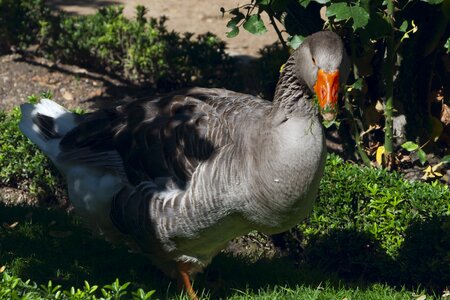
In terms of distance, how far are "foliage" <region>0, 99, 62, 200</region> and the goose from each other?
3.23 feet

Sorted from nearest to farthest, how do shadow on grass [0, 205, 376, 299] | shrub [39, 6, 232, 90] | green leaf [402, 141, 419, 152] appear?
shadow on grass [0, 205, 376, 299], green leaf [402, 141, 419, 152], shrub [39, 6, 232, 90]

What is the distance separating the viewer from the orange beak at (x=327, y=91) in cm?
499

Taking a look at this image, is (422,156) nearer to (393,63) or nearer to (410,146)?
(410,146)

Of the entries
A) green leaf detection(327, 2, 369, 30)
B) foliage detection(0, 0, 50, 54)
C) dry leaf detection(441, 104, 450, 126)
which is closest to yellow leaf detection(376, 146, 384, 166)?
dry leaf detection(441, 104, 450, 126)

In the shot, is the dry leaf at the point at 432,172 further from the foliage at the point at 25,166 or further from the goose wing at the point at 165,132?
the foliage at the point at 25,166

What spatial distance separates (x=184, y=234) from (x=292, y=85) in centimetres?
118

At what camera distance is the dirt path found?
1180cm

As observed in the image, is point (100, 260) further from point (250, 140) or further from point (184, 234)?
point (250, 140)

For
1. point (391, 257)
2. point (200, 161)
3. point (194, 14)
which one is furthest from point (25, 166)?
point (194, 14)

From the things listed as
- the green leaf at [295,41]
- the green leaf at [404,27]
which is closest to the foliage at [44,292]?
the green leaf at [295,41]

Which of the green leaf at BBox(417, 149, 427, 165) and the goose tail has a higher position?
the goose tail

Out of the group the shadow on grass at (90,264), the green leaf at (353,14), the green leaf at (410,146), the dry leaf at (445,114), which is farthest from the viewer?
the dry leaf at (445,114)

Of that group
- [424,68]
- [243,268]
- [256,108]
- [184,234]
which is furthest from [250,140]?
[424,68]

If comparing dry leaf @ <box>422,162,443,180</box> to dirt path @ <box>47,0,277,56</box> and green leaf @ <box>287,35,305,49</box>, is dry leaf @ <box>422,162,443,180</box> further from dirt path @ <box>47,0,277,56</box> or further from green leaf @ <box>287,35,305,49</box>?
dirt path @ <box>47,0,277,56</box>
